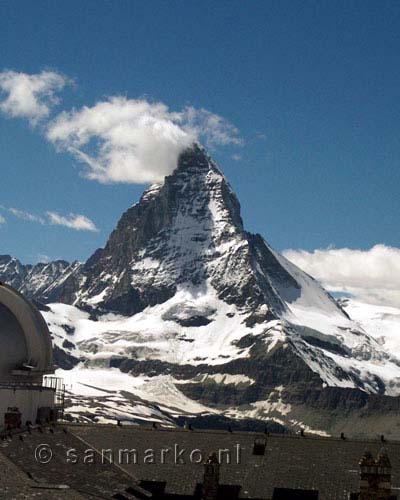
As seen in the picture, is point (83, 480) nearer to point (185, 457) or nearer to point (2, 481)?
point (2, 481)

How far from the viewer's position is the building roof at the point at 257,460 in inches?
2736

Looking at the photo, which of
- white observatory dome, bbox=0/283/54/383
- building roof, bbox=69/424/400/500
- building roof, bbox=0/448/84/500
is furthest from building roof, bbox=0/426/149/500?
white observatory dome, bbox=0/283/54/383

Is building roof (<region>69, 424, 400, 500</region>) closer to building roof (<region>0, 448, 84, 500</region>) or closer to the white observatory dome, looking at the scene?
the white observatory dome

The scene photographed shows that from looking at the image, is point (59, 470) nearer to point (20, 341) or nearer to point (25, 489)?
point (25, 489)

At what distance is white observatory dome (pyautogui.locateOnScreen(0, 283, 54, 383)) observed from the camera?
77375 millimetres

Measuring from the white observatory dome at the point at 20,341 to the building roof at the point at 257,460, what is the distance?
17.8 feet

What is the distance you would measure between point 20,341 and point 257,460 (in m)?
19.3

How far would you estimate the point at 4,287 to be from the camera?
81.4 metres

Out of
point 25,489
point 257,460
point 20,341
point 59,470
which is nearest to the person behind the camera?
point 25,489

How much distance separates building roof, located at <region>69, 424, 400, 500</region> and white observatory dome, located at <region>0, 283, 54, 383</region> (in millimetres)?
5416

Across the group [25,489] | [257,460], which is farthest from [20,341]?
[25,489]

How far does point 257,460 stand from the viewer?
2859 inches

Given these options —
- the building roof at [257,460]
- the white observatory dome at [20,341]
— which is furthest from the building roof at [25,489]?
the white observatory dome at [20,341]

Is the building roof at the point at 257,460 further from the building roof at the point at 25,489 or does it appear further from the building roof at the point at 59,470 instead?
the building roof at the point at 25,489
